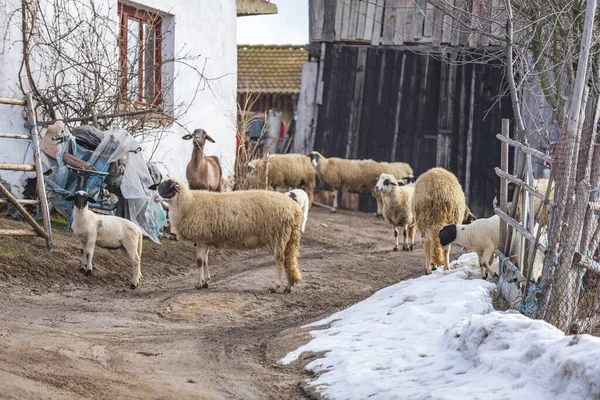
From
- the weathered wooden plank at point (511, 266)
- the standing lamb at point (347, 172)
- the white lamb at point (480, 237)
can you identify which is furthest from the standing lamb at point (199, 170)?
the weathered wooden plank at point (511, 266)

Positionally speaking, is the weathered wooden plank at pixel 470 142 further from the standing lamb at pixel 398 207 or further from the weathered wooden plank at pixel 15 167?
the weathered wooden plank at pixel 15 167

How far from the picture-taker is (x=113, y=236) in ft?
39.2

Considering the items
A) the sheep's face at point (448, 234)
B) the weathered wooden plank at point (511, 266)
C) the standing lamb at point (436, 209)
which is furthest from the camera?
the standing lamb at point (436, 209)

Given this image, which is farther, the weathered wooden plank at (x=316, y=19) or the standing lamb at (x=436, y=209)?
the weathered wooden plank at (x=316, y=19)

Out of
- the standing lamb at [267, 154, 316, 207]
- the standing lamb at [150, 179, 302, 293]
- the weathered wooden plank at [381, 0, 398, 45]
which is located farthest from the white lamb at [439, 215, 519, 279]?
the weathered wooden plank at [381, 0, 398, 45]

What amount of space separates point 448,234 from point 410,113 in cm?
1201

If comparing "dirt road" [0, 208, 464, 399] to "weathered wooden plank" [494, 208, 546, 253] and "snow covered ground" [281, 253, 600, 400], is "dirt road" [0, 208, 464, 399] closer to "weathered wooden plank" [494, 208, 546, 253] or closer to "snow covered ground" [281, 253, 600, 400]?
"snow covered ground" [281, 253, 600, 400]

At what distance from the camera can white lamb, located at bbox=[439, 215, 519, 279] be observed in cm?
1078

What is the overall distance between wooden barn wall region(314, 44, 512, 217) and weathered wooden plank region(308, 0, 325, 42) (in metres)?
0.40

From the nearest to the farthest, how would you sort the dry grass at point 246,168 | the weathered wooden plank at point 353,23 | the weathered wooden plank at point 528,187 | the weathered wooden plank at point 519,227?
1. the weathered wooden plank at point 528,187
2. the weathered wooden plank at point 519,227
3. the dry grass at point 246,168
4. the weathered wooden plank at point 353,23

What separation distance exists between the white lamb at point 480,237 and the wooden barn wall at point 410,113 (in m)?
11.1

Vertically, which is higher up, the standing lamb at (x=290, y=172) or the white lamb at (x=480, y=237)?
the white lamb at (x=480, y=237)

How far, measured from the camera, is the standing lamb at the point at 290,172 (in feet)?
71.3

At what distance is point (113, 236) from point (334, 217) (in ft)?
31.9
